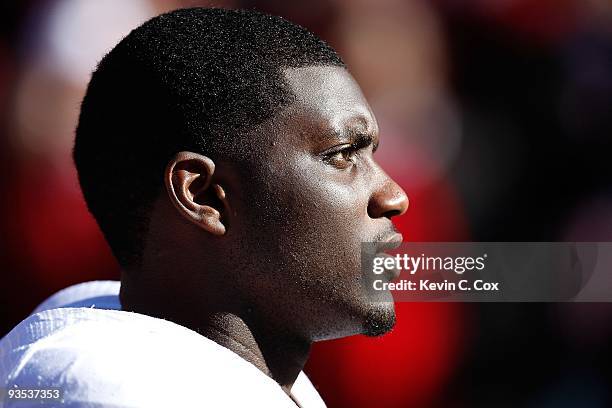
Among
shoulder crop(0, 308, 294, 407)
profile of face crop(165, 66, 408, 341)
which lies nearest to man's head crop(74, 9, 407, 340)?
profile of face crop(165, 66, 408, 341)

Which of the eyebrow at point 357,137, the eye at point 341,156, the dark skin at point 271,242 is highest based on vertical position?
the eyebrow at point 357,137

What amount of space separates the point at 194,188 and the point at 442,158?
243 centimetres

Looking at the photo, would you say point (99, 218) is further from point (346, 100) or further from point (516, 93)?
point (516, 93)

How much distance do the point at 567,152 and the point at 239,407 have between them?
9.81ft

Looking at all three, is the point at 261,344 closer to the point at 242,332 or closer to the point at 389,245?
the point at 242,332

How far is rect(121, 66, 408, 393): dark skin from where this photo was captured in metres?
1.75

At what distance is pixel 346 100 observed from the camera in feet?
6.05

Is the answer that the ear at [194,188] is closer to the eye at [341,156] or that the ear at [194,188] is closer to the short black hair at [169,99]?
the short black hair at [169,99]

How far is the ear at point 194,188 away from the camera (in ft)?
5.75

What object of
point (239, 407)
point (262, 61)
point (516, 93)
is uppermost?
point (516, 93)

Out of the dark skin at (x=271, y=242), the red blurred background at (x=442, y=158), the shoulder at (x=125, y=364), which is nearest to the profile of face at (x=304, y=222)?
the dark skin at (x=271, y=242)

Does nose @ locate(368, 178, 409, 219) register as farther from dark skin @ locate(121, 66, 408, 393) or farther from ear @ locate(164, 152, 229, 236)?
ear @ locate(164, 152, 229, 236)

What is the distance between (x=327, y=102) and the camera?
182 centimetres

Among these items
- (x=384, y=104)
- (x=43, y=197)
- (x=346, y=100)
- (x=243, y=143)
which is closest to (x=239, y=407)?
(x=243, y=143)
